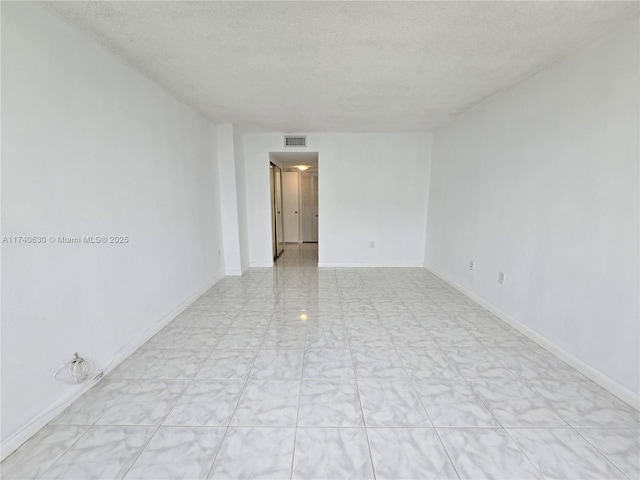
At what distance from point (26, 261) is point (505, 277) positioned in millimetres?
3675

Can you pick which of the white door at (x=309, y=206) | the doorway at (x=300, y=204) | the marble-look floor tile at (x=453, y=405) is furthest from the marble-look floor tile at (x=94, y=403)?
the white door at (x=309, y=206)

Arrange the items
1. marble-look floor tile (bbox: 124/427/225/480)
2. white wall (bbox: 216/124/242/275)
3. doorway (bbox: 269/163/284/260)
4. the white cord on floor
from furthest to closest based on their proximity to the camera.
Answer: doorway (bbox: 269/163/284/260) → white wall (bbox: 216/124/242/275) → the white cord on floor → marble-look floor tile (bbox: 124/427/225/480)

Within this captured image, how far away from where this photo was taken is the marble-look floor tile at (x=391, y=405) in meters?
1.55

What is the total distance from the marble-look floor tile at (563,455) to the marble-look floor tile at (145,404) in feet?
6.48

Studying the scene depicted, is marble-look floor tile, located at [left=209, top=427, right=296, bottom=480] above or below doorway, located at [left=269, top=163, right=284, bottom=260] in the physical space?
below

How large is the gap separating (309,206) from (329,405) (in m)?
6.34

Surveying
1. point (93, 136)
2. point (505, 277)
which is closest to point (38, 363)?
point (93, 136)

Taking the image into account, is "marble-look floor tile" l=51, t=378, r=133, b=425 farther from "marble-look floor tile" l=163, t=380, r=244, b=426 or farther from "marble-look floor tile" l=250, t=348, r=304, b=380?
"marble-look floor tile" l=250, t=348, r=304, b=380

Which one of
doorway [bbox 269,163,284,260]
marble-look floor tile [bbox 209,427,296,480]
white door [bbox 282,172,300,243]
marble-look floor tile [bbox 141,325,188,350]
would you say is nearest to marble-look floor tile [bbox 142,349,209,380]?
marble-look floor tile [bbox 141,325,188,350]

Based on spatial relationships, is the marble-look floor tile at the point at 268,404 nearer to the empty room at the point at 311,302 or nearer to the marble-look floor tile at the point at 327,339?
the empty room at the point at 311,302

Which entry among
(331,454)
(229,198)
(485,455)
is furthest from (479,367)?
(229,198)

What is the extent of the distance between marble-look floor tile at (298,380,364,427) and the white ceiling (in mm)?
2298

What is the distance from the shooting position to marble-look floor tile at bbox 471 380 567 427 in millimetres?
1547

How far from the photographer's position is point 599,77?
6.10 feet
